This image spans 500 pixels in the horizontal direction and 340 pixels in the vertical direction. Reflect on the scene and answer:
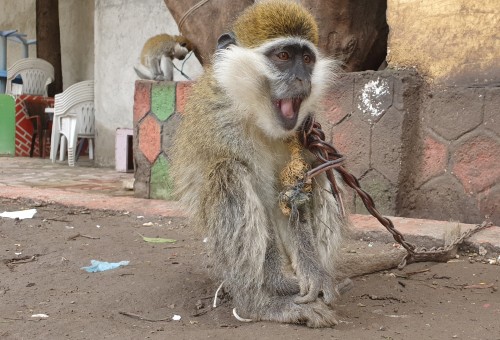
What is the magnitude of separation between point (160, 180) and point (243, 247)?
285 cm

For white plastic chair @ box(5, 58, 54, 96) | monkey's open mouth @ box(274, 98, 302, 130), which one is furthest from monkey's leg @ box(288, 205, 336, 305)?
white plastic chair @ box(5, 58, 54, 96)

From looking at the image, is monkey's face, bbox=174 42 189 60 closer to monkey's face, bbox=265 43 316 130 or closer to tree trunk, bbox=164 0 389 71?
tree trunk, bbox=164 0 389 71

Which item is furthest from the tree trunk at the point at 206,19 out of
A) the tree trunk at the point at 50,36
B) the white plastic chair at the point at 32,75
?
the tree trunk at the point at 50,36

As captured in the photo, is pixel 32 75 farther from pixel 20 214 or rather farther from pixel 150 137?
pixel 20 214

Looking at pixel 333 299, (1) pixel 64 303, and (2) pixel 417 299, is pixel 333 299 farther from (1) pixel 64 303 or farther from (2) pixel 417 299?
(1) pixel 64 303

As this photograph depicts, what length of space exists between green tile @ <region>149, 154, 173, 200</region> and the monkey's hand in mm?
2750

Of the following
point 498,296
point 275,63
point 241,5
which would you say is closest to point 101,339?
point 275,63

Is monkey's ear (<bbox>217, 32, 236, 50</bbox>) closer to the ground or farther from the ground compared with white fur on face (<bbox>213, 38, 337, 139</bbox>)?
farther from the ground

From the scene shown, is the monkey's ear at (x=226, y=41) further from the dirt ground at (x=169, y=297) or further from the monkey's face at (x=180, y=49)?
the monkey's face at (x=180, y=49)

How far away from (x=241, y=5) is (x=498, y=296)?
3062mm

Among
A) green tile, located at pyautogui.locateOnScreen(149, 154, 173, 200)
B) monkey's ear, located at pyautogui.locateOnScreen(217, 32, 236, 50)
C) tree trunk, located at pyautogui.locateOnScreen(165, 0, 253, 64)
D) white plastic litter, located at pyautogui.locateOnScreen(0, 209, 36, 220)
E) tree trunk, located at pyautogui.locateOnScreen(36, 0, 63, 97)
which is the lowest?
white plastic litter, located at pyautogui.locateOnScreen(0, 209, 36, 220)

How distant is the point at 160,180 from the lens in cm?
537

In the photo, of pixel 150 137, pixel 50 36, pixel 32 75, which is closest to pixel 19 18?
pixel 50 36

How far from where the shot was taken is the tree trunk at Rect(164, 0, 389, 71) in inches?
186
